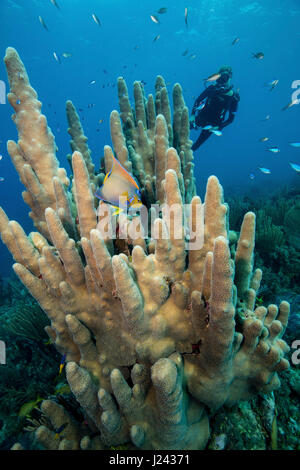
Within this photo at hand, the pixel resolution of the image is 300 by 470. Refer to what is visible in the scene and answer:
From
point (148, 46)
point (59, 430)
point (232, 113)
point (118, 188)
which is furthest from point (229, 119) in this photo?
point (148, 46)

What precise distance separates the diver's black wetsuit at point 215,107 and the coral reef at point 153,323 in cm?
696

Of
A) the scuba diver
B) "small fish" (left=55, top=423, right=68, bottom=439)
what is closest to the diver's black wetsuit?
the scuba diver

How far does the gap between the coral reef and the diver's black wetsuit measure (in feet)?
22.8

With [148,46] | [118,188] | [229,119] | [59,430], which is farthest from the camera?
[148,46]

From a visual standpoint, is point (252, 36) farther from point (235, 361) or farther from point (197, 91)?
point (235, 361)

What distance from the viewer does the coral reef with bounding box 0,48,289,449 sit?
5.49 feet

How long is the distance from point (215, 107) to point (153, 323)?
8.83 metres

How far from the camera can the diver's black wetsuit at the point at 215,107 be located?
8.37 meters

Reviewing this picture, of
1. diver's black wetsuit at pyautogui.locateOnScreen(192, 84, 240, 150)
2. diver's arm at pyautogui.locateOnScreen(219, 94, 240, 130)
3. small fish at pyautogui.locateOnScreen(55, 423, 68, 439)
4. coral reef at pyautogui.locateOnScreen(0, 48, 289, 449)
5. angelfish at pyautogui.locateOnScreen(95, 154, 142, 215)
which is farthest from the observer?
diver's arm at pyautogui.locateOnScreen(219, 94, 240, 130)

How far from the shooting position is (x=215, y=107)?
28.3 feet

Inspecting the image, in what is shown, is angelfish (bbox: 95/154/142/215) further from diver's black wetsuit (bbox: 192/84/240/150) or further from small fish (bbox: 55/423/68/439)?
diver's black wetsuit (bbox: 192/84/240/150)

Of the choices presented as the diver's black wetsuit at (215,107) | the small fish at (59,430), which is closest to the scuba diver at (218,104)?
the diver's black wetsuit at (215,107)

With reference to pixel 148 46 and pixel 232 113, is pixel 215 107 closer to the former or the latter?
pixel 232 113

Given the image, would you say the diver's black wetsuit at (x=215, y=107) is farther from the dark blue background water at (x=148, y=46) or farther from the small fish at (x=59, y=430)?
the dark blue background water at (x=148, y=46)
